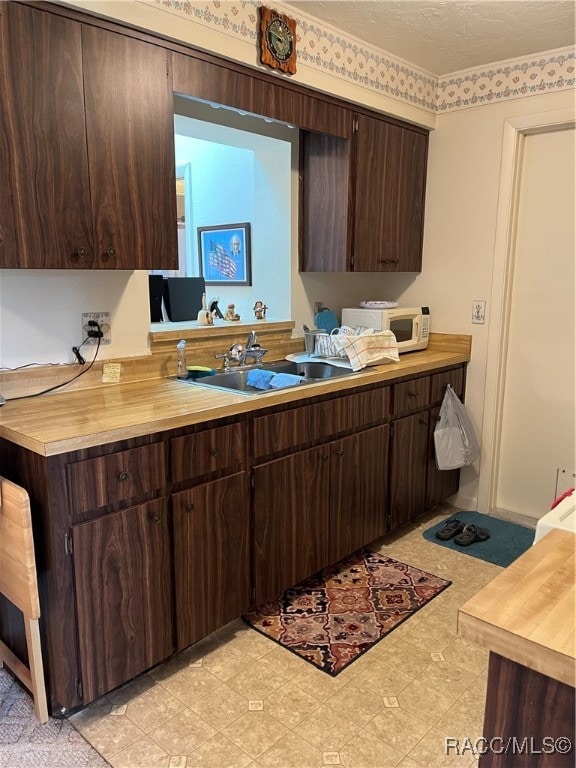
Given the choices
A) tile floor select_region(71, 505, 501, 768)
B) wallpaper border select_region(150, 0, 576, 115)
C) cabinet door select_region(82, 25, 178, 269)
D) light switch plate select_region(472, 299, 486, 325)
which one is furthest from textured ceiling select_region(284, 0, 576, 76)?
tile floor select_region(71, 505, 501, 768)

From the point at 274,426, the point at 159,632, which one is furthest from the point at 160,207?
the point at 159,632

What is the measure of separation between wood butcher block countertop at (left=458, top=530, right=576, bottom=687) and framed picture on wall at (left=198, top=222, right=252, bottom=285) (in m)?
2.68

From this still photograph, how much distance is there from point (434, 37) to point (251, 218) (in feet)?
4.30

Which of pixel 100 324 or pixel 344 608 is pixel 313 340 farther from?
pixel 344 608

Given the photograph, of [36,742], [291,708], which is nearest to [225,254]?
[291,708]

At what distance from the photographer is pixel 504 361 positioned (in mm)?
3291

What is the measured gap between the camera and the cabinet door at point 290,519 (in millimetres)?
2227

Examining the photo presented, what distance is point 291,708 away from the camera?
1882mm

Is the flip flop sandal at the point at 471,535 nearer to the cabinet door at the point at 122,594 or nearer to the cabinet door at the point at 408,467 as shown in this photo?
the cabinet door at the point at 408,467

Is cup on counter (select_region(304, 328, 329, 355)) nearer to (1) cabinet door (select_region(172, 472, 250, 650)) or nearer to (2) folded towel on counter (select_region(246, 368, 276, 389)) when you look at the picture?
(2) folded towel on counter (select_region(246, 368, 276, 389))

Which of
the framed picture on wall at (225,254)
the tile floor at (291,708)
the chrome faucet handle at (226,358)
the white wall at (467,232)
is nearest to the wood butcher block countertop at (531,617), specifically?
the tile floor at (291,708)

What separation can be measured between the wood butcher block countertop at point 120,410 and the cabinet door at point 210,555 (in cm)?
28

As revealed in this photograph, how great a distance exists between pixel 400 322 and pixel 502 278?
0.62 meters

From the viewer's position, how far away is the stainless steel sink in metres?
2.53
